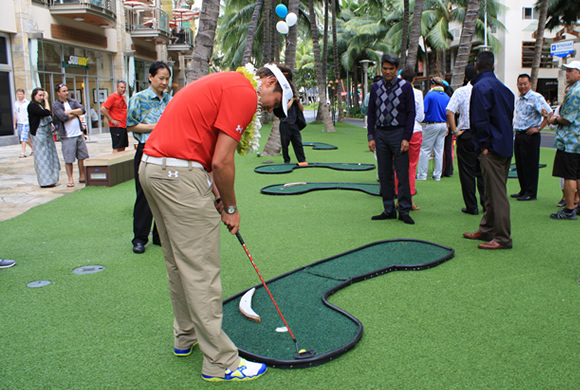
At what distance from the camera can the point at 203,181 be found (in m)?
2.65

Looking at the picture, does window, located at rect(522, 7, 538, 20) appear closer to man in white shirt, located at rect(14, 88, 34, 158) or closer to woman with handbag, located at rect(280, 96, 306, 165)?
woman with handbag, located at rect(280, 96, 306, 165)

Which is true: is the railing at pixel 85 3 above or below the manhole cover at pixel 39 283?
above

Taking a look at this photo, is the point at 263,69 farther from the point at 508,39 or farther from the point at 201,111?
the point at 508,39

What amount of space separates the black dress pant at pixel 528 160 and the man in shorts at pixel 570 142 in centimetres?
103

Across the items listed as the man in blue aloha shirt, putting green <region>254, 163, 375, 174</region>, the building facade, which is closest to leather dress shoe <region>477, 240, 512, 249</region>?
the man in blue aloha shirt

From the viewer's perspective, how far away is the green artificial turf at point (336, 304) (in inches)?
107

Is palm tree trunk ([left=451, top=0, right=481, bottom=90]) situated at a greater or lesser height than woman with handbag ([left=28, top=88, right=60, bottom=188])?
greater

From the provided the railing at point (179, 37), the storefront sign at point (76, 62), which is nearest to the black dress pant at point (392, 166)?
the storefront sign at point (76, 62)

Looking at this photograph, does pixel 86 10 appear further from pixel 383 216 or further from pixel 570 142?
pixel 570 142

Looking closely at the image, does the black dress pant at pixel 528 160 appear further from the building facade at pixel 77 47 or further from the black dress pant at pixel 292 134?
the building facade at pixel 77 47

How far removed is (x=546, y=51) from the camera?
3878 centimetres

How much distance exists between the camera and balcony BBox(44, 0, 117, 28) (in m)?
19.5

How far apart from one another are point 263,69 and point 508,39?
40.8m

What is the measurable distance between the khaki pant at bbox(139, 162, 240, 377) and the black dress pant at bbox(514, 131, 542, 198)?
5.97m
